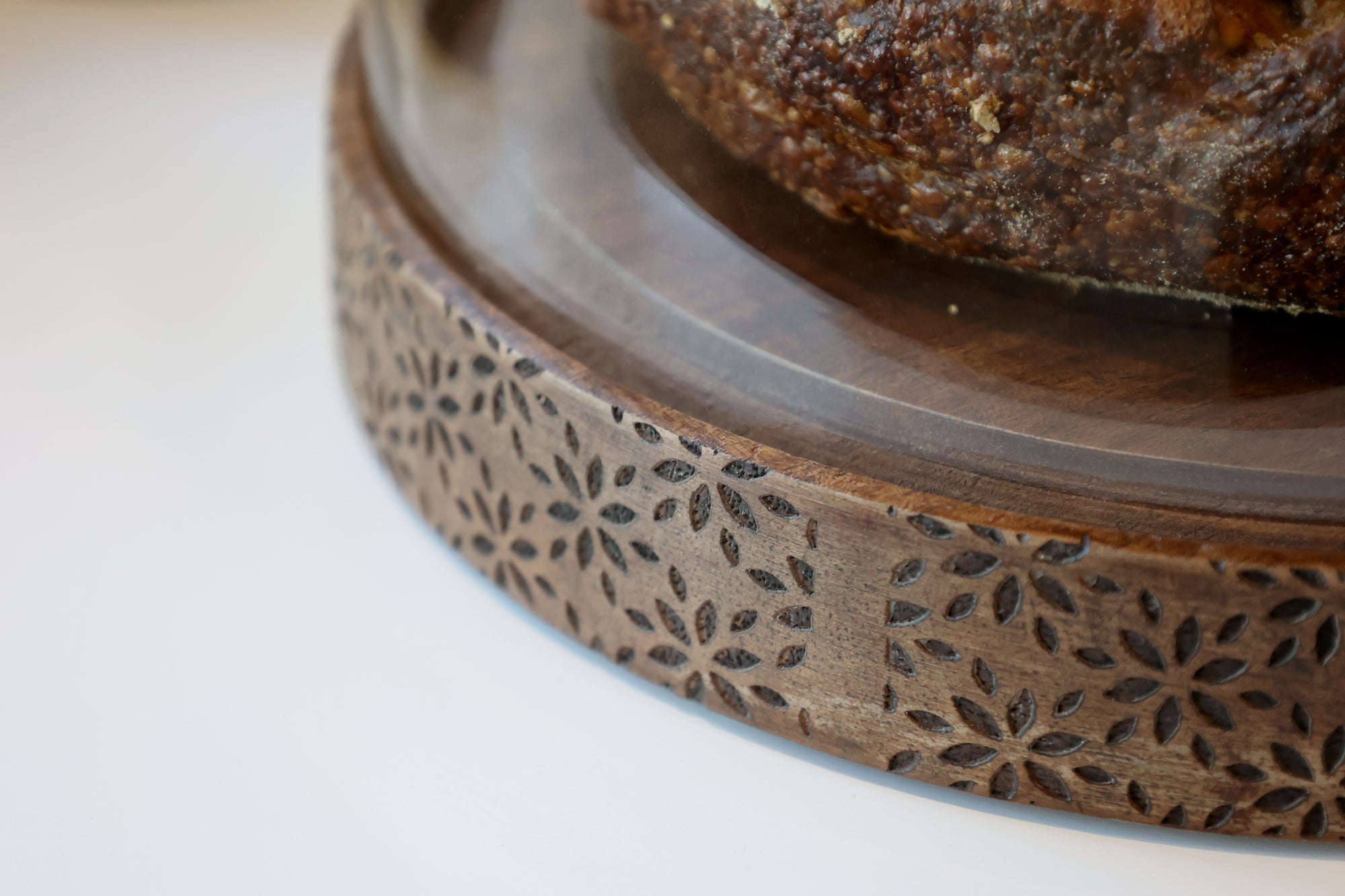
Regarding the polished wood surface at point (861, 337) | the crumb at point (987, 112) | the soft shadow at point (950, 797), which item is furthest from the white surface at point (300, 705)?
the crumb at point (987, 112)

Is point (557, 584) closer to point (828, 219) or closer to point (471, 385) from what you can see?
point (471, 385)

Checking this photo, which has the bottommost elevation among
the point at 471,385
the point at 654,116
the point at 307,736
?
the point at 307,736

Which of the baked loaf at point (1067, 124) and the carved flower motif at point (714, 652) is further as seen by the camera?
the carved flower motif at point (714, 652)

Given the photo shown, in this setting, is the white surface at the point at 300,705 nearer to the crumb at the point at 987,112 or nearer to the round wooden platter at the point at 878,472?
the round wooden platter at the point at 878,472

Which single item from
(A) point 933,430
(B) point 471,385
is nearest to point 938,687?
(A) point 933,430

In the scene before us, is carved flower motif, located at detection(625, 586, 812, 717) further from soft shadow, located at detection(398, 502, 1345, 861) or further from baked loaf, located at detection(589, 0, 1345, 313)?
baked loaf, located at detection(589, 0, 1345, 313)

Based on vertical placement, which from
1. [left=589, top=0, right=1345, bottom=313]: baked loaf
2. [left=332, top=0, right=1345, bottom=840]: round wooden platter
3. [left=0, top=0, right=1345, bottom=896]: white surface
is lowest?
[left=0, top=0, right=1345, bottom=896]: white surface

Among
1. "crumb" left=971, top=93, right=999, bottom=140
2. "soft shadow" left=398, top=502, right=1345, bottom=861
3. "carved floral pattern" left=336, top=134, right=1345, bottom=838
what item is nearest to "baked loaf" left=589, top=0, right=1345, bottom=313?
"crumb" left=971, top=93, right=999, bottom=140
